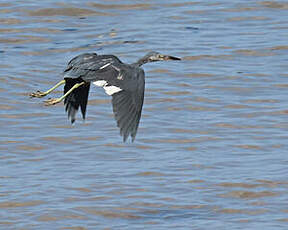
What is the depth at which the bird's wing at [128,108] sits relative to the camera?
23.2 ft

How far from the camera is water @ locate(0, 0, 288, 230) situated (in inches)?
321

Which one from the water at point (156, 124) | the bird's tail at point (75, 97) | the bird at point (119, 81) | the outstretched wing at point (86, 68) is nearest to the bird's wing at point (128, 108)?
the bird at point (119, 81)

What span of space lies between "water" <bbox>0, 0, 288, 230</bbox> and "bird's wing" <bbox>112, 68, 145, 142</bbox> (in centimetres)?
105

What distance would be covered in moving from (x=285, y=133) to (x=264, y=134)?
0.21 m

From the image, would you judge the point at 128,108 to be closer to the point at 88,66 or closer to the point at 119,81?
the point at 119,81

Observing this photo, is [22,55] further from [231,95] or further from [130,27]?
[231,95]

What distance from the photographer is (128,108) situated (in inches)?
282

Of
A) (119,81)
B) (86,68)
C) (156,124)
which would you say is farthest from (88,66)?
(156,124)

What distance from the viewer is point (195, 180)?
8.70 m

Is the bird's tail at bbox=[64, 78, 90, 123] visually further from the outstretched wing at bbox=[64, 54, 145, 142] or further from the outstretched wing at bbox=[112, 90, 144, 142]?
the outstretched wing at bbox=[112, 90, 144, 142]

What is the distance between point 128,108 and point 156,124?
3.12 metres

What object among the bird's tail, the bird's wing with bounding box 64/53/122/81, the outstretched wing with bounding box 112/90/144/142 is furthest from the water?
the bird's wing with bounding box 64/53/122/81

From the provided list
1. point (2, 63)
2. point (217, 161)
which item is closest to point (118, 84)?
point (217, 161)

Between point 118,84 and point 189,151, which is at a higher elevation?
point 118,84
